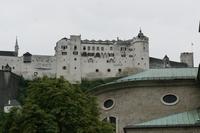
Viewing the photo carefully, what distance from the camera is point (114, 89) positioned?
3772 cm

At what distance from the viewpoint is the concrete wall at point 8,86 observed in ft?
372

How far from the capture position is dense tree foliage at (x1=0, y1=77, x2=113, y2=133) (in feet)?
92.9

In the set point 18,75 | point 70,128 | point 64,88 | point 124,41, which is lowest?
point 70,128

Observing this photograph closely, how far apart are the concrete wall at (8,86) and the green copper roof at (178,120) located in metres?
80.0

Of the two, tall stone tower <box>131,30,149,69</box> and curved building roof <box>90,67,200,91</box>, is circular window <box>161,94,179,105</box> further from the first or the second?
tall stone tower <box>131,30,149,69</box>

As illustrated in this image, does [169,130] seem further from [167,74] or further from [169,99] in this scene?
[167,74]

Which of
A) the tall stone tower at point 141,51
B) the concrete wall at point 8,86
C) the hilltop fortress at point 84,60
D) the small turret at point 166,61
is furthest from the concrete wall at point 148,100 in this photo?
the small turret at point 166,61

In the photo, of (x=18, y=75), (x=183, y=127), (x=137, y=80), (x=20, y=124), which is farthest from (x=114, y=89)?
(x=18, y=75)

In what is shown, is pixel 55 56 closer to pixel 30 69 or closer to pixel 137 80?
pixel 30 69

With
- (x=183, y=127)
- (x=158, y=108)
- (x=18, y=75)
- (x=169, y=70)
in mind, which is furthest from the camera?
(x=18, y=75)

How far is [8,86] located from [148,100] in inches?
3272

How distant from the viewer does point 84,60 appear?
136750mm

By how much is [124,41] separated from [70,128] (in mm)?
115465

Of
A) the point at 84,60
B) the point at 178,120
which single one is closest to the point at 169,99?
the point at 178,120
